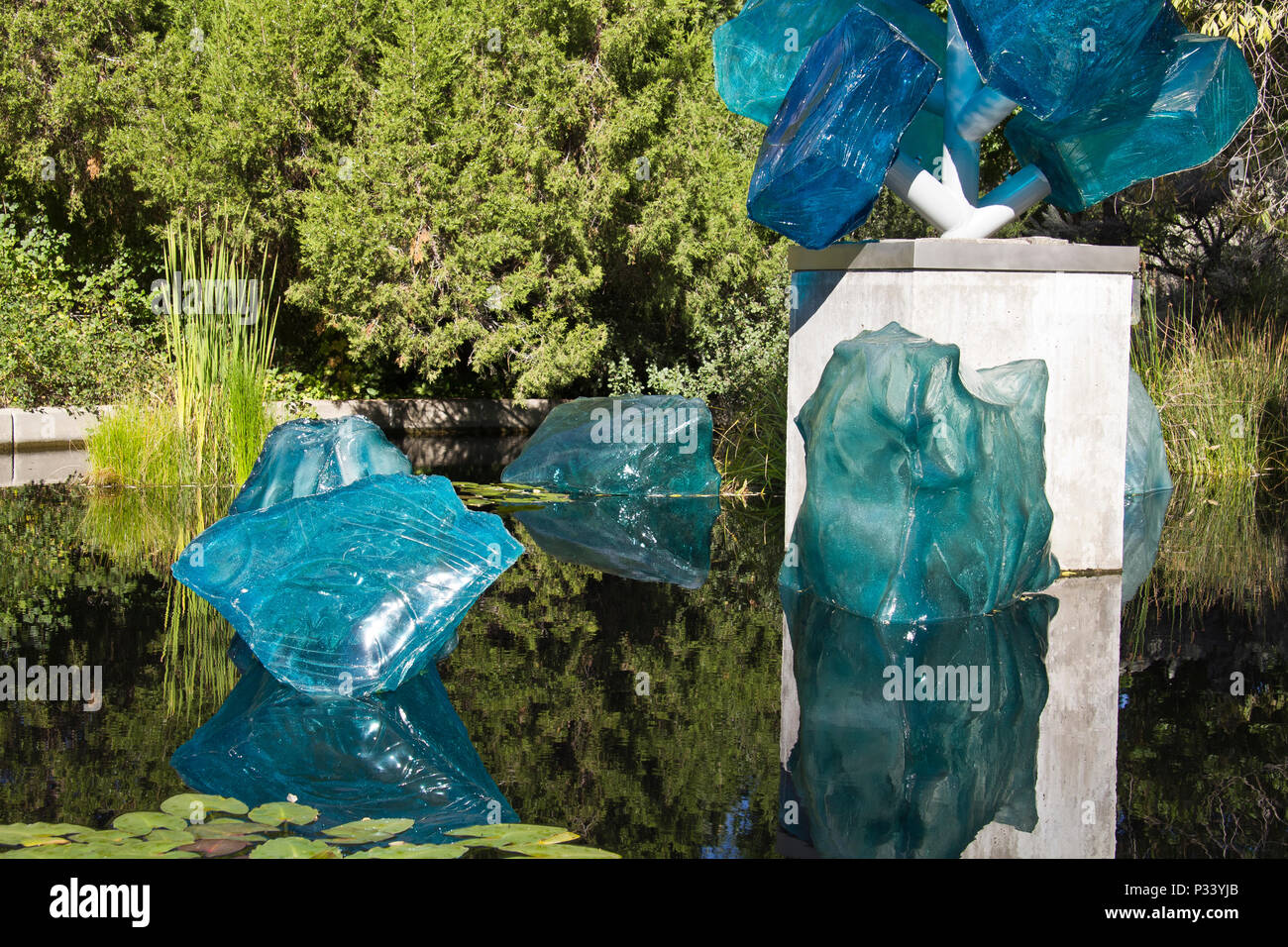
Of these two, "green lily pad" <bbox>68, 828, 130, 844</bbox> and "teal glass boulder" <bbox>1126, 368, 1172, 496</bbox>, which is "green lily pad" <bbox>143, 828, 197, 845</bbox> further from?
"teal glass boulder" <bbox>1126, 368, 1172, 496</bbox>

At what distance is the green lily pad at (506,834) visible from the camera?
286 cm

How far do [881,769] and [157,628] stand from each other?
9.73ft

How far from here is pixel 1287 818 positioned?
10.3 ft

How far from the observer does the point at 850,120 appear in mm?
5094

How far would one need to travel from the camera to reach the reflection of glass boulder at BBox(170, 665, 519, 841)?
310 centimetres

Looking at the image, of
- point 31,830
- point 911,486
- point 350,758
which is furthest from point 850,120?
point 31,830

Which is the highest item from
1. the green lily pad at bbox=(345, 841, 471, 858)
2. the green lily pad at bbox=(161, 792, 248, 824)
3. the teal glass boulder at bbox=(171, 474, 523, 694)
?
the teal glass boulder at bbox=(171, 474, 523, 694)

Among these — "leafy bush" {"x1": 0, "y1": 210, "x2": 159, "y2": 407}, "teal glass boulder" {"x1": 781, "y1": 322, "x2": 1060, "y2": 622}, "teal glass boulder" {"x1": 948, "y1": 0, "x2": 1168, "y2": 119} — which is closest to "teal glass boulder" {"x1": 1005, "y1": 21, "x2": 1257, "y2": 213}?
"teal glass boulder" {"x1": 948, "y1": 0, "x2": 1168, "y2": 119}

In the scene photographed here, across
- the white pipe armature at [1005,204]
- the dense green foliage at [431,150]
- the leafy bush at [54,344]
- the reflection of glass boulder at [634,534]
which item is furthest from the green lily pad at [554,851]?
the leafy bush at [54,344]

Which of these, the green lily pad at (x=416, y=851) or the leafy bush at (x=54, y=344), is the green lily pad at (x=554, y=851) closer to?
the green lily pad at (x=416, y=851)

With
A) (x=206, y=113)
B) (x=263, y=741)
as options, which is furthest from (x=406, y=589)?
(x=206, y=113)

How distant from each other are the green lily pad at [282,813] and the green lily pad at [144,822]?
16 cm

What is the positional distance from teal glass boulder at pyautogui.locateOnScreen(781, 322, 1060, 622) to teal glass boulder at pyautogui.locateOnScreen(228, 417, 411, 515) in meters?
2.15
